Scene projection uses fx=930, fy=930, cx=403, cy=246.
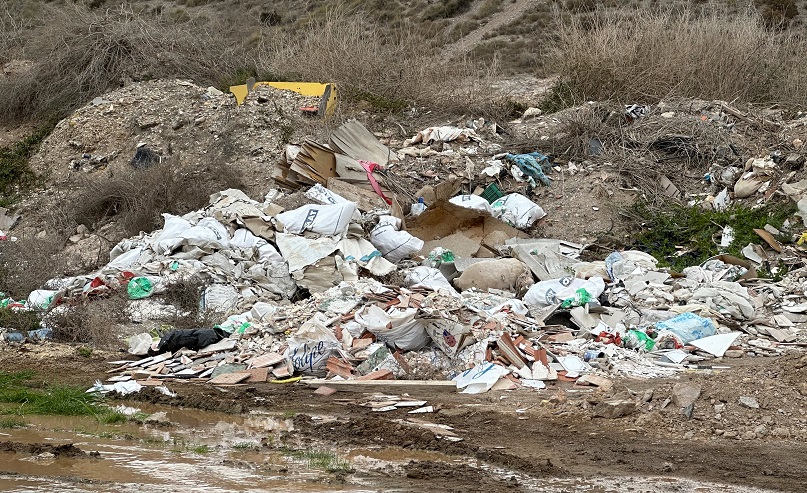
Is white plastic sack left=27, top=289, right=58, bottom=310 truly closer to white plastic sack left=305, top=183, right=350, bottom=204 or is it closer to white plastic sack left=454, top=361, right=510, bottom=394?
white plastic sack left=305, top=183, right=350, bottom=204

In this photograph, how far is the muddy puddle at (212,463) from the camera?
15.6 feet

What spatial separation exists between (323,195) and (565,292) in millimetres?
3695

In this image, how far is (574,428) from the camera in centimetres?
600

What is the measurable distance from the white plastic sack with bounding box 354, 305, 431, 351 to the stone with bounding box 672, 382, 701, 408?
2294 mm

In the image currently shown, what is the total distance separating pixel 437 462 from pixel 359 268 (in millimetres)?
4893

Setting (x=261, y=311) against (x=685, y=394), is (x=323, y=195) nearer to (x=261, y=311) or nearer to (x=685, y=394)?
(x=261, y=311)

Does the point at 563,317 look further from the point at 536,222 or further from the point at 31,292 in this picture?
the point at 31,292

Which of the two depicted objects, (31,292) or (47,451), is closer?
(47,451)

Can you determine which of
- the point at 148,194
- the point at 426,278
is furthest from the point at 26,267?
the point at 426,278

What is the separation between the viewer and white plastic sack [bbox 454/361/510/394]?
7.09 meters

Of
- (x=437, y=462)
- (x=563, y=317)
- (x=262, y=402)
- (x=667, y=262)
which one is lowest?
(x=667, y=262)

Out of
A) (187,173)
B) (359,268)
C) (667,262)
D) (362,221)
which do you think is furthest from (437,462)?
(187,173)

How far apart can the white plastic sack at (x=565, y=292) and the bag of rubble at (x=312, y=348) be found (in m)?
2.23

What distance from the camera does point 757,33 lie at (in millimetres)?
16438
